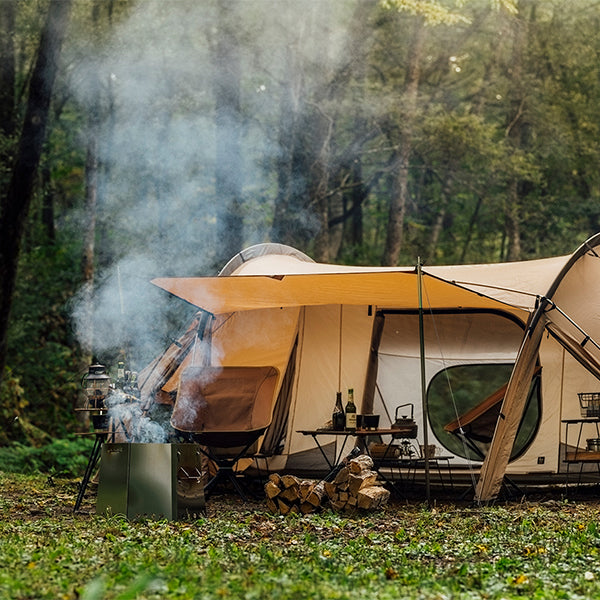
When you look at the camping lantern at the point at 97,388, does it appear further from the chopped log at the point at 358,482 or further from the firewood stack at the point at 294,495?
the chopped log at the point at 358,482

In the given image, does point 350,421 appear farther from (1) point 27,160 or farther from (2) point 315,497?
(1) point 27,160

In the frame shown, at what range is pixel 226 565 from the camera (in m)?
3.59

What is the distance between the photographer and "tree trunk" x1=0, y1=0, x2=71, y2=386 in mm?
7805

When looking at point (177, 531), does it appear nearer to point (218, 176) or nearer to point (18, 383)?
point (18, 383)

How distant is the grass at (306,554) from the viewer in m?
3.07

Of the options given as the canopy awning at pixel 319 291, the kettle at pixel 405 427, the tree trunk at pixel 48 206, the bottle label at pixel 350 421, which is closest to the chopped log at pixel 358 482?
the bottle label at pixel 350 421

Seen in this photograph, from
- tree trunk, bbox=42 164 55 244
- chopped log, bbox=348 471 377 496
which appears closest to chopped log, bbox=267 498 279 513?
chopped log, bbox=348 471 377 496

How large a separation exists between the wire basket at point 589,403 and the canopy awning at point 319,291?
2.53 feet

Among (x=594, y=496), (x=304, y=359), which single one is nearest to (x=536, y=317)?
(x=594, y=496)

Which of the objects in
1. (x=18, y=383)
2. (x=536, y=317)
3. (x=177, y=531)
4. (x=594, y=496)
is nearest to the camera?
(x=177, y=531)

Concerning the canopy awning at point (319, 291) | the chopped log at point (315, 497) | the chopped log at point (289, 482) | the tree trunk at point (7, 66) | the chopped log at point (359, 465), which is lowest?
the chopped log at point (315, 497)

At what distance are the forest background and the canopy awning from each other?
5.43 m

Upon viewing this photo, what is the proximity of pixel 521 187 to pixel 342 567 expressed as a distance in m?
12.4

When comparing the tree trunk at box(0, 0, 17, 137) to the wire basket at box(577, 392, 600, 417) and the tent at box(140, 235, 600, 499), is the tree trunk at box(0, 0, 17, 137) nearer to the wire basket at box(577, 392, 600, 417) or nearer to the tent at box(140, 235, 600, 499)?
the tent at box(140, 235, 600, 499)
